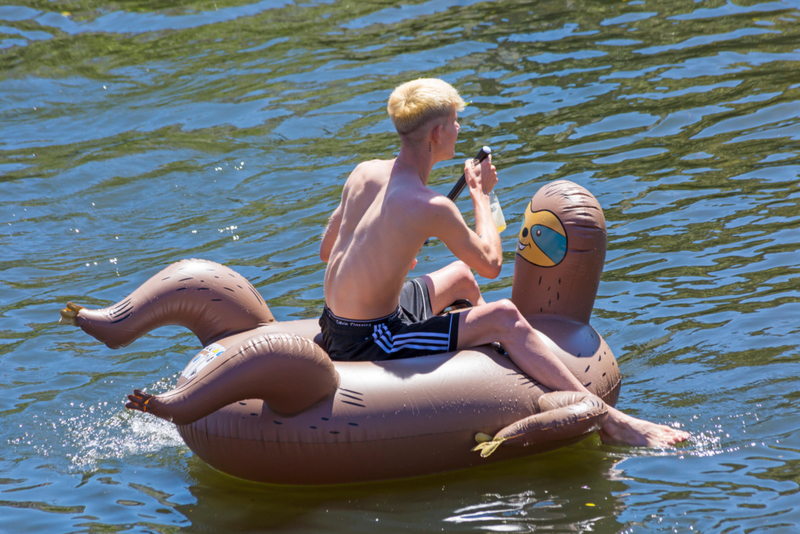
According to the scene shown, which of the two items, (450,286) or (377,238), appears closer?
(377,238)

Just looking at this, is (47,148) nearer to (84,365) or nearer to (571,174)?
(84,365)

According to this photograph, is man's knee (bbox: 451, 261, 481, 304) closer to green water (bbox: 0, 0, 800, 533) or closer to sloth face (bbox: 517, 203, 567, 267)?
sloth face (bbox: 517, 203, 567, 267)

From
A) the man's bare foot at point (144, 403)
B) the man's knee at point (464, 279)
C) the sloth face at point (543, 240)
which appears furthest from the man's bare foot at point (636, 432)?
the man's bare foot at point (144, 403)

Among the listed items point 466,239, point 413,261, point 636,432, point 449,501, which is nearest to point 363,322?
point 413,261

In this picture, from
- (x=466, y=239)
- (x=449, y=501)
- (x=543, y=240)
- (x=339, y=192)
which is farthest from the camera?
(x=339, y=192)

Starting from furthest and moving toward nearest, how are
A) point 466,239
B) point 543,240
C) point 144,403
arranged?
point 543,240, point 466,239, point 144,403

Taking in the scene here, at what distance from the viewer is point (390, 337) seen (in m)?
4.27

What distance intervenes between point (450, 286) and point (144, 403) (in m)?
2.04

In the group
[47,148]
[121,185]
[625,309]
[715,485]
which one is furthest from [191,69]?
[715,485]

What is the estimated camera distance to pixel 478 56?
10391 mm

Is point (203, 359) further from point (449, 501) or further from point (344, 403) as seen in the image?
point (449, 501)

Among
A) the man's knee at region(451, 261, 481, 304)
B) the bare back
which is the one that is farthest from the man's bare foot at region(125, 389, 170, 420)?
the man's knee at region(451, 261, 481, 304)

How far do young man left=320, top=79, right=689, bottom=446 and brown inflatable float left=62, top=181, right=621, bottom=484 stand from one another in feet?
0.38

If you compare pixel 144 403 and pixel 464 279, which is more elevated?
pixel 144 403
